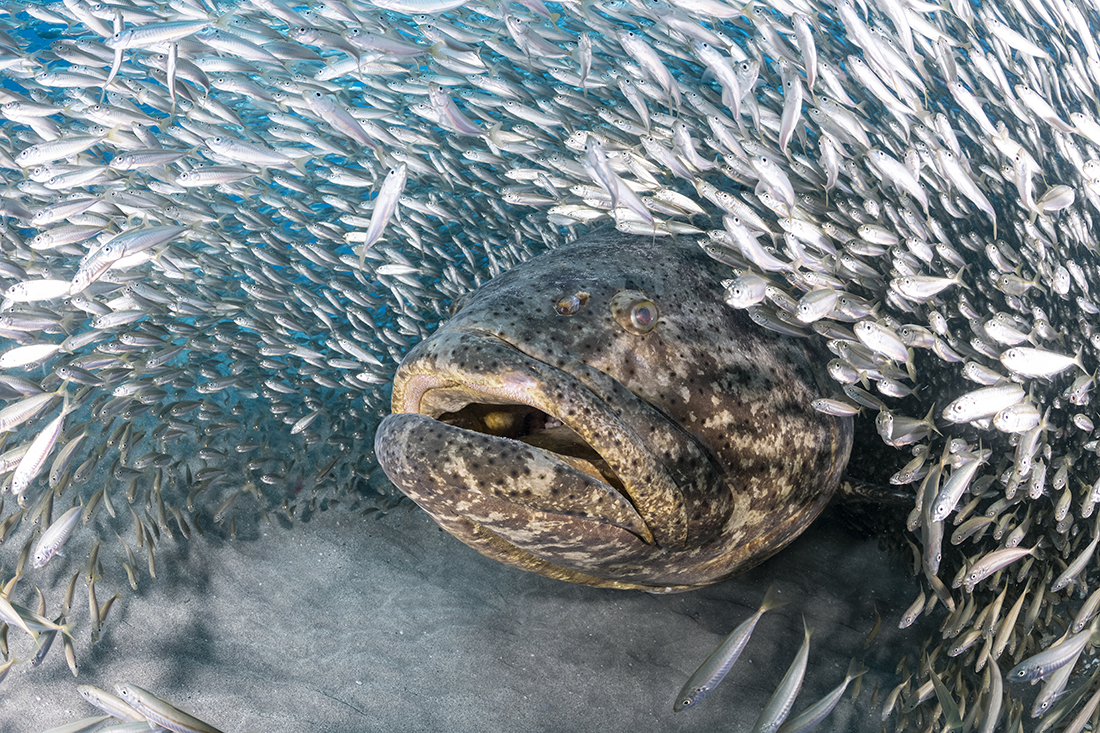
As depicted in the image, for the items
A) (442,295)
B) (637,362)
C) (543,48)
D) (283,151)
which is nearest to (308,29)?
(283,151)

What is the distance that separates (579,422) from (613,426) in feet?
0.49

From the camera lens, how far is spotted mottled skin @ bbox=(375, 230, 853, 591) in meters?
2.49

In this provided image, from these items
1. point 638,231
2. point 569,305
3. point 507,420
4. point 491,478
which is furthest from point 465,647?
point 638,231

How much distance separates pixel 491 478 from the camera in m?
2.42

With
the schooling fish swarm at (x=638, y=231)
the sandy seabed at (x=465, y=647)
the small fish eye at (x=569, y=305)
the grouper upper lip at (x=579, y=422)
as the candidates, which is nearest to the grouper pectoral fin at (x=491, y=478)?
the grouper upper lip at (x=579, y=422)

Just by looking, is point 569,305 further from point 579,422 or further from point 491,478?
point 491,478

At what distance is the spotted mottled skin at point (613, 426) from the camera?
249 centimetres

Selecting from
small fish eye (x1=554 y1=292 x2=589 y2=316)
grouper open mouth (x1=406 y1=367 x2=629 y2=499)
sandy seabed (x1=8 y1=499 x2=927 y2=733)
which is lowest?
sandy seabed (x1=8 y1=499 x2=927 y2=733)

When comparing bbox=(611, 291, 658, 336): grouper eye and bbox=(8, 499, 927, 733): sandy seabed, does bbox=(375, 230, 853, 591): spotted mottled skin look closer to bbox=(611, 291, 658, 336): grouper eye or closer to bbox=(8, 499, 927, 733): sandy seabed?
bbox=(611, 291, 658, 336): grouper eye

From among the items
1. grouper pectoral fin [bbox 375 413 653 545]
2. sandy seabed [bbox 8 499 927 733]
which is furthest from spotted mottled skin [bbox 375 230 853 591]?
sandy seabed [bbox 8 499 927 733]

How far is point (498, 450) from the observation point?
2.44m

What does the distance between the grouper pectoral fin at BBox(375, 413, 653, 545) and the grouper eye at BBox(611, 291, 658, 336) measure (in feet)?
2.22

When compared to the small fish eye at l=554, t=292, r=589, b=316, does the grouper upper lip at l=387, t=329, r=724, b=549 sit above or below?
below

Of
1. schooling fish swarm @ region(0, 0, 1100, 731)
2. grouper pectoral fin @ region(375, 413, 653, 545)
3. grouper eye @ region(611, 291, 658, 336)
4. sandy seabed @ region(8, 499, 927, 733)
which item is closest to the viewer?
grouper pectoral fin @ region(375, 413, 653, 545)
